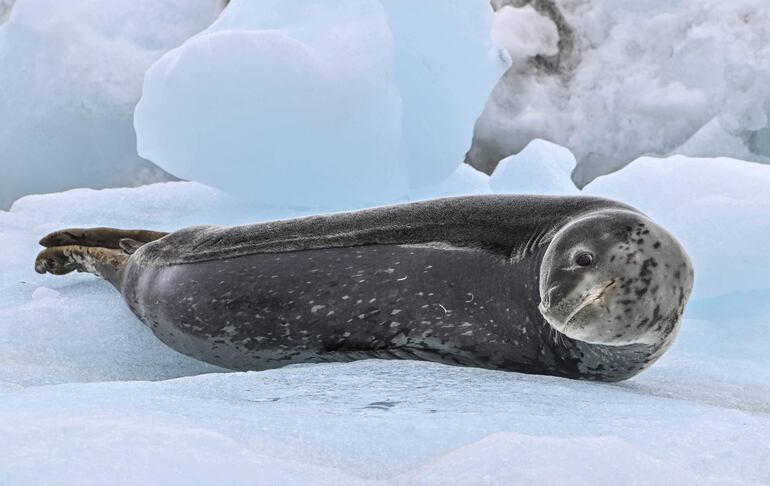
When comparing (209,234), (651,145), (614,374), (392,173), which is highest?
(651,145)

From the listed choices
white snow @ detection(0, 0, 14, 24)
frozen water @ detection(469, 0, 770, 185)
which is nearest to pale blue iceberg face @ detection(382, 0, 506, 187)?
frozen water @ detection(469, 0, 770, 185)

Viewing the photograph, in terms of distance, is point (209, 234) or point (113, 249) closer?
point (209, 234)

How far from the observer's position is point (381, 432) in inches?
50.4

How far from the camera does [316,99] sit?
4.94 m

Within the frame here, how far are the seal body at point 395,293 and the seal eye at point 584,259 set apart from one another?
185 mm

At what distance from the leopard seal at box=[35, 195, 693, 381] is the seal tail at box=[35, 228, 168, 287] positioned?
64 cm

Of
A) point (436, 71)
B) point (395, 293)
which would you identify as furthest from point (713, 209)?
point (395, 293)

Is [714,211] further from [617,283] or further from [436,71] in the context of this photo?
[617,283]

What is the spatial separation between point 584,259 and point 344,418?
65cm

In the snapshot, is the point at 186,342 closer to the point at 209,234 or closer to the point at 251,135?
the point at 209,234

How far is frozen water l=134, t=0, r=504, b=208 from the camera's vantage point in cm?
479

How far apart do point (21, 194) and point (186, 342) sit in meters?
6.74

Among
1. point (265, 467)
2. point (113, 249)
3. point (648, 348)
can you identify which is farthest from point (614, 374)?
point (113, 249)

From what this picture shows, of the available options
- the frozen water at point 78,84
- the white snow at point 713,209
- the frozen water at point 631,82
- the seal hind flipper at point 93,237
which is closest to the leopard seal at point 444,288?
the seal hind flipper at point 93,237
